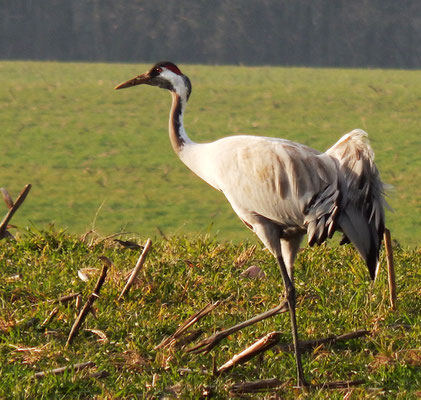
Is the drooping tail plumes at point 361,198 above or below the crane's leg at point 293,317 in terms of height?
above

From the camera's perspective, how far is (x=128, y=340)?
11.4 ft

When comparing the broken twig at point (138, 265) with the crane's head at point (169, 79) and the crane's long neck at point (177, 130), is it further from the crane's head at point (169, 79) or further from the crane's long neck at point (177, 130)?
the crane's head at point (169, 79)

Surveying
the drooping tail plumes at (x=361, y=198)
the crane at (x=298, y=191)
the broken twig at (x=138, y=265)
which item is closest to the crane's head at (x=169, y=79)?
the crane at (x=298, y=191)

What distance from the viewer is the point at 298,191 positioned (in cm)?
328

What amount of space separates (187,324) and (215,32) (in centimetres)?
1554

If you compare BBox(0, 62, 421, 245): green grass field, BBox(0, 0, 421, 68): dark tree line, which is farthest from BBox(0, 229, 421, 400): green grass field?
BBox(0, 0, 421, 68): dark tree line

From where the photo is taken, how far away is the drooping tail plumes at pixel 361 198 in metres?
3.19

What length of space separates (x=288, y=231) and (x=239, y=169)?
1.06 ft

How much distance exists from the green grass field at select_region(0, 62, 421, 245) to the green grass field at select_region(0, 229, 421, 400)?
65 centimetres

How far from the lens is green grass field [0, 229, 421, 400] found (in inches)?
121

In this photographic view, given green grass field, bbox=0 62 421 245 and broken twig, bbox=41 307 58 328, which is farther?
green grass field, bbox=0 62 421 245

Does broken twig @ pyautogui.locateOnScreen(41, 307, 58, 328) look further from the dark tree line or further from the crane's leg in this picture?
the dark tree line

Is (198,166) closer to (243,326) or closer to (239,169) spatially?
(239,169)

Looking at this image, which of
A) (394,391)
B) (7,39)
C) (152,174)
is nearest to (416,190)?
(152,174)
